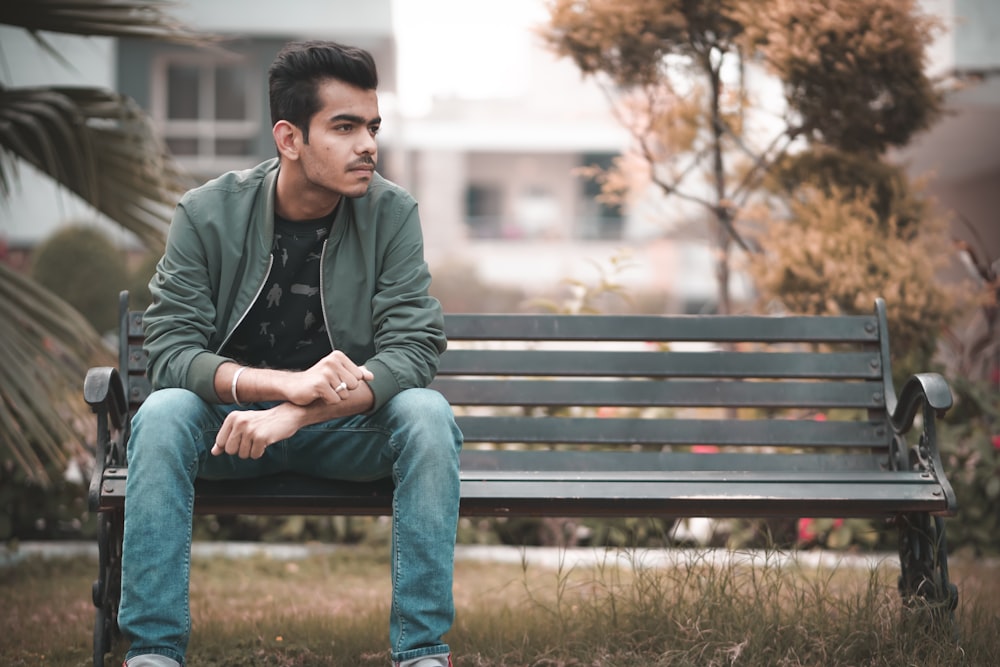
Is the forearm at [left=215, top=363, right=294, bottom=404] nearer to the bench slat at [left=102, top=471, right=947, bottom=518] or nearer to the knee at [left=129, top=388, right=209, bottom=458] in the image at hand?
the knee at [left=129, top=388, right=209, bottom=458]

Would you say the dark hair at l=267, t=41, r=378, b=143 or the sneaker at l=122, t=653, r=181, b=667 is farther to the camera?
the dark hair at l=267, t=41, r=378, b=143

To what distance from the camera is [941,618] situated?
273cm

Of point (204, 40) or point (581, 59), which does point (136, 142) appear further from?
point (581, 59)

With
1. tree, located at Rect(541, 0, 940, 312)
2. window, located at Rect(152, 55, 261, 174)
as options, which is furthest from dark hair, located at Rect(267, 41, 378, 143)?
window, located at Rect(152, 55, 261, 174)

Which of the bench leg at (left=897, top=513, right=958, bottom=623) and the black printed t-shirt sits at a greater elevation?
the black printed t-shirt

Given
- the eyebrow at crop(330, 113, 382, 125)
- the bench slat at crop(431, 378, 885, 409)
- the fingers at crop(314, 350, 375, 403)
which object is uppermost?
the eyebrow at crop(330, 113, 382, 125)

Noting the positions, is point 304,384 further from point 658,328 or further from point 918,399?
point 918,399

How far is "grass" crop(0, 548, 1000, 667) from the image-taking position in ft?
8.71

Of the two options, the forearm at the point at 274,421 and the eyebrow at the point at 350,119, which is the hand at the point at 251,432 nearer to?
the forearm at the point at 274,421

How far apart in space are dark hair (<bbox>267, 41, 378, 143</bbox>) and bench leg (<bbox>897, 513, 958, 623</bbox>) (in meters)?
1.84

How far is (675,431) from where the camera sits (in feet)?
10.7

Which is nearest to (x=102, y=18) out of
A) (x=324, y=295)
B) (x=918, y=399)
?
(x=324, y=295)

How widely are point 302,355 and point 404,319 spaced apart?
0.32 meters

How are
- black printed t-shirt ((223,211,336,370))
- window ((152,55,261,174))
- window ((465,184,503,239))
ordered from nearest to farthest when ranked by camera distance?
black printed t-shirt ((223,211,336,370))
window ((152,55,261,174))
window ((465,184,503,239))
